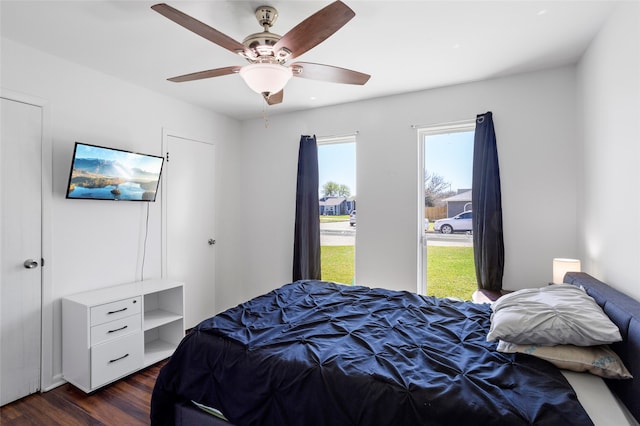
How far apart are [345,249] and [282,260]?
889mm

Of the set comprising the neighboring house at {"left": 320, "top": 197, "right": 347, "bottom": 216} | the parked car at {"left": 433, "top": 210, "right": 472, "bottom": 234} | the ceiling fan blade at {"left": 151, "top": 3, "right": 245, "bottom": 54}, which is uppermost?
the ceiling fan blade at {"left": 151, "top": 3, "right": 245, "bottom": 54}

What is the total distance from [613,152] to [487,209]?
42.6 inches

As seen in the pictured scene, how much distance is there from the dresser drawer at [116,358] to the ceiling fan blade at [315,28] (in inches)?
104

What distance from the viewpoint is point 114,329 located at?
2.59 metres

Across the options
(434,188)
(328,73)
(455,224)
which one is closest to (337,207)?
(434,188)

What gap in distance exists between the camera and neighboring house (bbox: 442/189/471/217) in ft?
10.8

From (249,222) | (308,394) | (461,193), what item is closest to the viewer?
(308,394)

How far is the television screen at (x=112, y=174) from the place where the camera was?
2615mm

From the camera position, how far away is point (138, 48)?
247 centimetres

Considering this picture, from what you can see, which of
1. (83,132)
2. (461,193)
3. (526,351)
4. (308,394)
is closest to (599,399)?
(526,351)

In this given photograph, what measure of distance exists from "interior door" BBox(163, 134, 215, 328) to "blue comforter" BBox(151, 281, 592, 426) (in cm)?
189

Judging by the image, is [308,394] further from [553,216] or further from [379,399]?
[553,216]

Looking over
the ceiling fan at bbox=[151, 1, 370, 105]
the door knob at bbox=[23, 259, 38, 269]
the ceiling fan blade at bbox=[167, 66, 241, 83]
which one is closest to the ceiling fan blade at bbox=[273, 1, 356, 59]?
the ceiling fan at bbox=[151, 1, 370, 105]

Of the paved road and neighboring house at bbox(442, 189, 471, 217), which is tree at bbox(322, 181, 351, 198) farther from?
neighboring house at bbox(442, 189, 471, 217)
